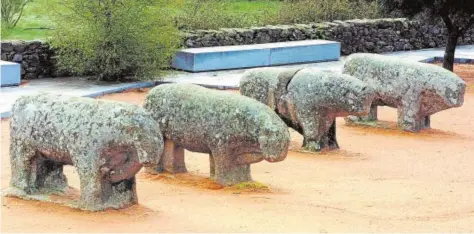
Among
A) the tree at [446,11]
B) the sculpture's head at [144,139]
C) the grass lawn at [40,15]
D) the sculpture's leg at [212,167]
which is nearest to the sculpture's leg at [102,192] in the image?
the sculpture's head at [144,139]

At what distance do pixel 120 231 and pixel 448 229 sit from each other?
3.37m

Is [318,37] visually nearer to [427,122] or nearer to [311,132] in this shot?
[427,122]

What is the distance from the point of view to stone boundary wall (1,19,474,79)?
21359mm

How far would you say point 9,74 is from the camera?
20031 millimetres

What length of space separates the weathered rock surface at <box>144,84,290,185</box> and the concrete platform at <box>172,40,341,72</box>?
9.54 meters

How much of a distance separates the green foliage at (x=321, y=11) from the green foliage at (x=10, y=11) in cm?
639

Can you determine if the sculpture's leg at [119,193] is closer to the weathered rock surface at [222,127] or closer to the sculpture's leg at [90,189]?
the sculpture's leg at [90,189]

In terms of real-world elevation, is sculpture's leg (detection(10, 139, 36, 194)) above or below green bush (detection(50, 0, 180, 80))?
below

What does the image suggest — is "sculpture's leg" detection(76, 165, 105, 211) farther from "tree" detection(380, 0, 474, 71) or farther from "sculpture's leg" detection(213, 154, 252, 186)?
"tree" detection(380, 0, 474, 71)

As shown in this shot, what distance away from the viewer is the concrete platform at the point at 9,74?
19938mm

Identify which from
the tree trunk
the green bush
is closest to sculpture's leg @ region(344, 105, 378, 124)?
the green bush

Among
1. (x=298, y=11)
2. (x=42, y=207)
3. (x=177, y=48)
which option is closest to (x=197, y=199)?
(x=42, y=207)

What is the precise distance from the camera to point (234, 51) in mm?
23828

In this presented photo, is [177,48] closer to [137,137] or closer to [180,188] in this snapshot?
[180,188]
